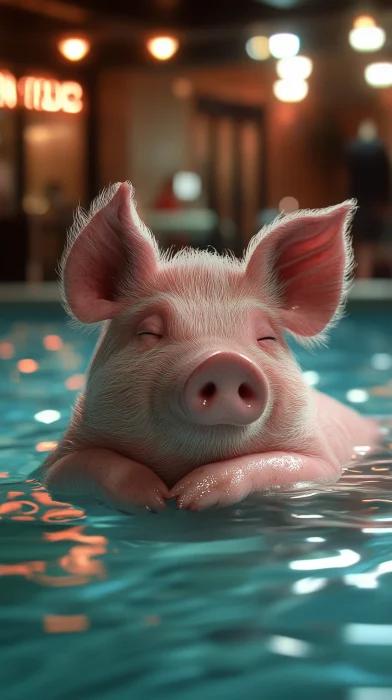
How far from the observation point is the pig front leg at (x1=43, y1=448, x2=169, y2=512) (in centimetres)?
229

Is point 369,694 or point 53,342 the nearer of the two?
point 369,694

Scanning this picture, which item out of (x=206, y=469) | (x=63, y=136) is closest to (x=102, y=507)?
(x=206, y=469)

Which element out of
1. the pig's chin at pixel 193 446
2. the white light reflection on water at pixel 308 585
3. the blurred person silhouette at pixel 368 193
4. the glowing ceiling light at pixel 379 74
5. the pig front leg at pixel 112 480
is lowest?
the white light reflection on water at pixel 308 585

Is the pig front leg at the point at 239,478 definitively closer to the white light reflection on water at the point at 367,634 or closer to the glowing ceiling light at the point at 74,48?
the white light reflection on water at the point at 367,634

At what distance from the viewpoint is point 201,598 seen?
1.87 meters

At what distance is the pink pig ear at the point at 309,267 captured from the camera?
2.65 meters

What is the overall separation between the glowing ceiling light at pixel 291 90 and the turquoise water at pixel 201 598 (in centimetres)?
1525

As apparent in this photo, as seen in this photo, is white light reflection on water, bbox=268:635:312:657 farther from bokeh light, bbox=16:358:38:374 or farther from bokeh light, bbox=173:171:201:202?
bokeh light, bbox=173:171:201:202

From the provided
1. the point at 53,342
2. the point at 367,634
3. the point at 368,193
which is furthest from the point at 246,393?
the point at 368,193

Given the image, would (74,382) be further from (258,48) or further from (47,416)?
(258,48)

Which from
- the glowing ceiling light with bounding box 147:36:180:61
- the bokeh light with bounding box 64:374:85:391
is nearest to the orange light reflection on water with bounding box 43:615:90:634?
the bokeh light with bounding box 64:374:85:391

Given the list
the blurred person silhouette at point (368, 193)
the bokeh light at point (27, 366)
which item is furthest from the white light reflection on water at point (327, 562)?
the blurred person silhouette at point (368, 193)

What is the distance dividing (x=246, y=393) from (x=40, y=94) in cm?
1544

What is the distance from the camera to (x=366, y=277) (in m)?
15.6
